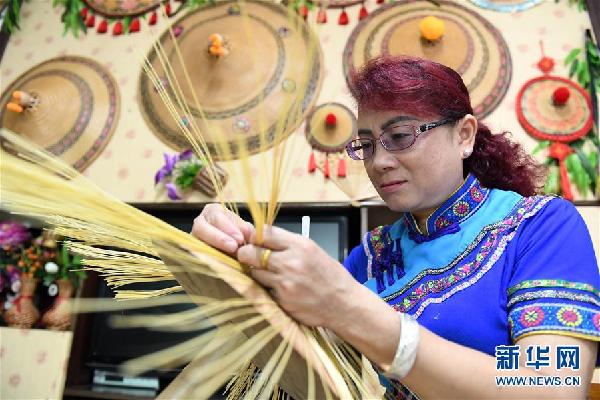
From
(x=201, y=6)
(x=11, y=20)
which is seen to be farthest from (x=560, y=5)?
(x=11, y=20)

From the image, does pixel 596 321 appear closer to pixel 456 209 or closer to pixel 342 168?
pixel 456 209

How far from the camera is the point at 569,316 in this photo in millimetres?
474

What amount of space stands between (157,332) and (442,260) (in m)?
1.34

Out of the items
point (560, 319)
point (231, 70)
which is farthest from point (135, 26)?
point (560, 319)

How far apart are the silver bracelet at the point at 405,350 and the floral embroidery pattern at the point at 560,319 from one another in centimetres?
16

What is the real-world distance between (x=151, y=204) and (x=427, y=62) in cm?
149

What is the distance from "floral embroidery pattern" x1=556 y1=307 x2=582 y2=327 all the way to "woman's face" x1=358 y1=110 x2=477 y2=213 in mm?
244

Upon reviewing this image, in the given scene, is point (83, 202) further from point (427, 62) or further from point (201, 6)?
point (201, 6)

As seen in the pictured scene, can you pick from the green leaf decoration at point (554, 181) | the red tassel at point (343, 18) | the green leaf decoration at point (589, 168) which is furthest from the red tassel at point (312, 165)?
the green leaf decoration at point (589, 168)

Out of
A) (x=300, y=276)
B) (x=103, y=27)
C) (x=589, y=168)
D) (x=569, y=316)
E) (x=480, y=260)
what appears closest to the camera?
(x=300, y=276)

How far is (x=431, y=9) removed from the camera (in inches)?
72.1

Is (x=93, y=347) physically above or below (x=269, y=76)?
below

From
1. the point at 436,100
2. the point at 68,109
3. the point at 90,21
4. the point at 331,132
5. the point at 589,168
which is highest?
the point at 90,21

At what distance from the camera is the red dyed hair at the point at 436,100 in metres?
0.64
